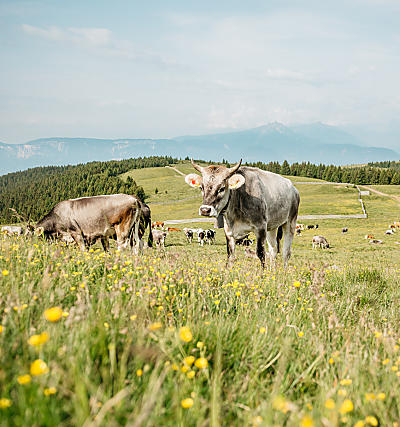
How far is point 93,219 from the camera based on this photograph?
45.4ft

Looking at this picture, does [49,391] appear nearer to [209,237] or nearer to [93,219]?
[93,219]

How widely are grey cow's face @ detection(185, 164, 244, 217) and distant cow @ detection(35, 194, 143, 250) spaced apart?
6.19m

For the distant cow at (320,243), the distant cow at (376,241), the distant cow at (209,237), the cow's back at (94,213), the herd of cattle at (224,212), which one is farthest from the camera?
the distant cow at (209,237)

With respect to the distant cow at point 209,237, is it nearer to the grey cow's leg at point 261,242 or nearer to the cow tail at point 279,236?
the cow tail at point 279,236

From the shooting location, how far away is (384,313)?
5547 mm

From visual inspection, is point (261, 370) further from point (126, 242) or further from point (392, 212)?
point (392, 212)

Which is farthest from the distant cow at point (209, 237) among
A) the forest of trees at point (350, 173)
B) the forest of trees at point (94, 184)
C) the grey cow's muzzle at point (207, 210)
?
the forest of trees at point (350, 173)

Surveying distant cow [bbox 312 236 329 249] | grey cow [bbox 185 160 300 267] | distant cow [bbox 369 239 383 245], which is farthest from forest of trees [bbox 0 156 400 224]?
grey cow [bbox 185 160 300 267]

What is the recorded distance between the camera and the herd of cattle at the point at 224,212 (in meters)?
8.61

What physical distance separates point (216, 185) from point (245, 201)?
142 centimetres

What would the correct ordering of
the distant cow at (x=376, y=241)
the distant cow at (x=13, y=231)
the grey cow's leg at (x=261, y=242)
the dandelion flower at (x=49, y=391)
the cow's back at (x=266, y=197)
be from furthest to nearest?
the distant cow at (x=376, y=241)
the grey cow's leg at (x=261, y=242)
the cow's back at (x=266, y=197)
the distant cow at (x=13, y=231)
the dandelion flower at (x=49, y=391)

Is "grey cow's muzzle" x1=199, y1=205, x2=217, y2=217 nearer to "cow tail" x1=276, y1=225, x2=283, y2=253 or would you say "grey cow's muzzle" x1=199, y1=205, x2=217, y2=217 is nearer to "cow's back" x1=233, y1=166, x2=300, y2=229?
"cow's back" x1=233, y1=166, x2=300, y2=229

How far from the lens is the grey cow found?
27.9ft

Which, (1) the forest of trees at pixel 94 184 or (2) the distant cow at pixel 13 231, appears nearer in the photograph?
(2) the distant cow at pixel 13 231
